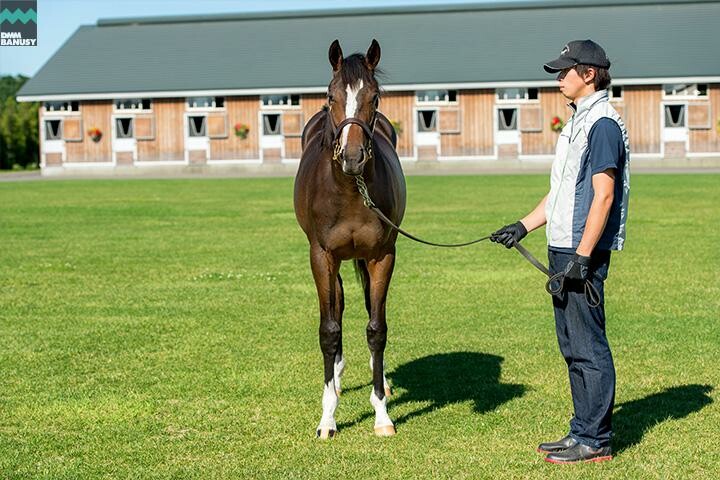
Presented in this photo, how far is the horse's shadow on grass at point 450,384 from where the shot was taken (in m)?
7.60

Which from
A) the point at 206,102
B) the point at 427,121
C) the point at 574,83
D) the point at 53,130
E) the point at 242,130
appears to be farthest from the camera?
the point at 53,130

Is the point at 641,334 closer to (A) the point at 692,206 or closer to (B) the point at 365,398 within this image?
(B) the point at 365,398

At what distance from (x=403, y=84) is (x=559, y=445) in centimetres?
5079

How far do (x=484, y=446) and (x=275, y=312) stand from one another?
554 cm

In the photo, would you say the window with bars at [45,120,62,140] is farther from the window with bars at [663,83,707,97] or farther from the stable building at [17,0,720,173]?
the window with bars at [663,83,707,97]

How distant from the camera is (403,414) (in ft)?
24.2

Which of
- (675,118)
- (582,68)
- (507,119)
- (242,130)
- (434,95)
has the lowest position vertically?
(582,68)

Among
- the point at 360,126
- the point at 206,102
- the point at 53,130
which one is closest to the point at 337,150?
the point at 360,126

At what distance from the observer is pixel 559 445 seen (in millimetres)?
6242

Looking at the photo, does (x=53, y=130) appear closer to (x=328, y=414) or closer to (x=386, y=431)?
(x=328, y=414)

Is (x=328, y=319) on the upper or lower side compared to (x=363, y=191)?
lower

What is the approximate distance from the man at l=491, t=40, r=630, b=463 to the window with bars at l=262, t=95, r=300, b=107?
52.2 metres

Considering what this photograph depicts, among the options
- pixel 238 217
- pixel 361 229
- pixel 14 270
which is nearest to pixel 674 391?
pixel 361 229

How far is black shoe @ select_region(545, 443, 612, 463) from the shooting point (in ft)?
20.0
